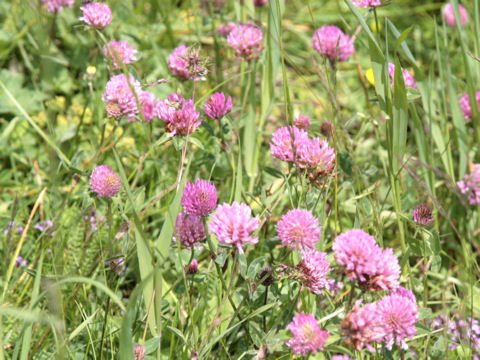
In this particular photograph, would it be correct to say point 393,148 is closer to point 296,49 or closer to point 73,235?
point 73,235

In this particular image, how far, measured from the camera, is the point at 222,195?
5.92 ft

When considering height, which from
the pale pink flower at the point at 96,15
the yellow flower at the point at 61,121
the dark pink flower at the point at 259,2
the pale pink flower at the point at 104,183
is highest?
the dark pink flower at the point at 259,2

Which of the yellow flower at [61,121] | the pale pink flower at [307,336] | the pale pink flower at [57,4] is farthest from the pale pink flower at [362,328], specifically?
the pale pink flower at [57,4]

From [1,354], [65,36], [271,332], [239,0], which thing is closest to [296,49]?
[239,0]

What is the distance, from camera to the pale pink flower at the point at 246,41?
1906 mm

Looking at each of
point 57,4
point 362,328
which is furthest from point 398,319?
point 57,4

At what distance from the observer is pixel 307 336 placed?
997mm

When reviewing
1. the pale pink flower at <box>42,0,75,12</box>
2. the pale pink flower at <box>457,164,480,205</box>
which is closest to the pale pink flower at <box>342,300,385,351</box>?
the pale pink flower at <box>457,164,480,205</box>

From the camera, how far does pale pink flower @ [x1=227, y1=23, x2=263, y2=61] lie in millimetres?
1906

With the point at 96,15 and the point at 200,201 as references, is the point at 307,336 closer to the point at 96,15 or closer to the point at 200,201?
the point at 200,201

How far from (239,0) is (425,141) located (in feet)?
2.95

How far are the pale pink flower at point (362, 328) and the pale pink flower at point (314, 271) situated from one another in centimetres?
15

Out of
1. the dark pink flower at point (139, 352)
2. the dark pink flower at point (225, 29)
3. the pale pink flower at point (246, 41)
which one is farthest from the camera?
the dark pink flower at point (225, 29)

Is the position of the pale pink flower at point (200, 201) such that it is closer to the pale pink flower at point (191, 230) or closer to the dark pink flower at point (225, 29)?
the pale pink flower at point (191, 230)
